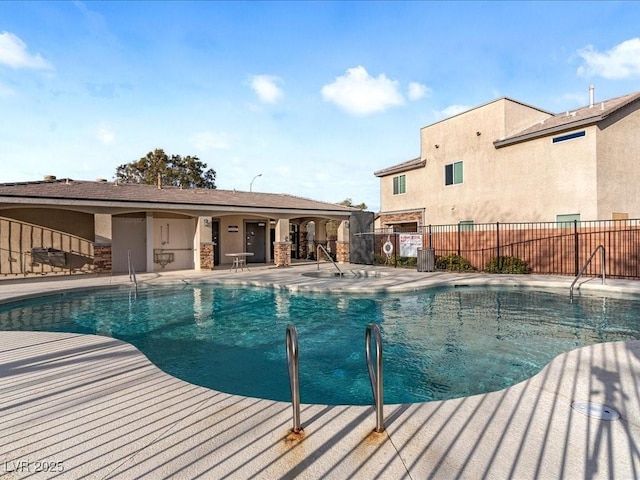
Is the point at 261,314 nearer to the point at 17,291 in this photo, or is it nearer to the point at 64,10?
the point at 17,291

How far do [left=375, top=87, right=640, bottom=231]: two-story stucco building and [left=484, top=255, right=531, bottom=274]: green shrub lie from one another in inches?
118

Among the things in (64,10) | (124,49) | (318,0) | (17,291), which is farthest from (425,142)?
(17,291)

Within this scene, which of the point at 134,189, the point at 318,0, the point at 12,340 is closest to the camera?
the point at 12,340

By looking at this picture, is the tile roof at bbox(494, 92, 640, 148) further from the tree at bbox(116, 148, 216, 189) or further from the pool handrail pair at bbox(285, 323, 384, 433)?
the tree at bbox(116, 148, 216, 189)

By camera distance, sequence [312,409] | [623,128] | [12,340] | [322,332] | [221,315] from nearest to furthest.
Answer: [312,409] → [12,340] → [322,332] → [221,315] → [623,128]

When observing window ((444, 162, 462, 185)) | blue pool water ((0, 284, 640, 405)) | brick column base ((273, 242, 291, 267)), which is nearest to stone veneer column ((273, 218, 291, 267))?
brick column base ((273, 242, 291, 267))

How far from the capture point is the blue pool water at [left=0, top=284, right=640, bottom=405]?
17.3ft

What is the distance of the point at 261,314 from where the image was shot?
9.52 m

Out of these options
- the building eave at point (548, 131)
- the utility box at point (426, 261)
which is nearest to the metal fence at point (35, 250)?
the utility box at point (426, 261)

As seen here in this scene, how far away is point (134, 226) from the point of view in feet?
58.0

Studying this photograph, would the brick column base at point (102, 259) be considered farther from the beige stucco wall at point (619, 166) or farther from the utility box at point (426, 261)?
the beige stucco wall at point (619, 166)

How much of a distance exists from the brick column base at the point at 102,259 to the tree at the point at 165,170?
2404cm

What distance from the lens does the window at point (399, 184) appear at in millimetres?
24281

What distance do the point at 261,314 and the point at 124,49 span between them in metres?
10.4
